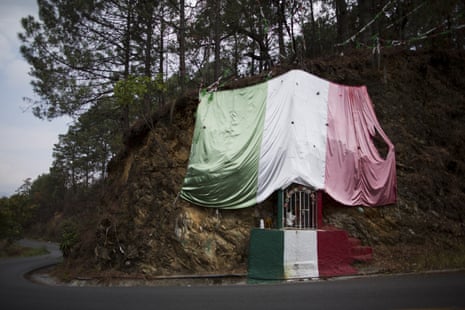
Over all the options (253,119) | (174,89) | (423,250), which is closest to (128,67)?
(174,89)

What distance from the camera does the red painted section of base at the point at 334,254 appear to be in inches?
382

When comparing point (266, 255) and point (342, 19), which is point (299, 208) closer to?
point (266, 255)

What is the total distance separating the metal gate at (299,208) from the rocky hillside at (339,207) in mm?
639

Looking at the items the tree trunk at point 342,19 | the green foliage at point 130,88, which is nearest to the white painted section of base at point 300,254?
the green foliage at point 130,88

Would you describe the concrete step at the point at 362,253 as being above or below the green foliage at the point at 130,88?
below

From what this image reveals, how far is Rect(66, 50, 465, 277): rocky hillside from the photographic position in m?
10.5

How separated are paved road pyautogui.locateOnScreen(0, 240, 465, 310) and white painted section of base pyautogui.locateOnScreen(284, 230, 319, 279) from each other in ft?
1.95

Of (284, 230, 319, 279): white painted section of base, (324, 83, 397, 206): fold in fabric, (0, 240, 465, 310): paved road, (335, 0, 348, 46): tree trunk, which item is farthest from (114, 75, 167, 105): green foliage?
(335, 0, 348, 46): tree trunk

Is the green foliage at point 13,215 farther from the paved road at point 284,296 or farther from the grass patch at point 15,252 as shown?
the paved road at point 284,296

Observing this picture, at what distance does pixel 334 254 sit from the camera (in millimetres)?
9891

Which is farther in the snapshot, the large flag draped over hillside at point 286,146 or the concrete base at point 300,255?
the large flag draped over hillside at point 286,146

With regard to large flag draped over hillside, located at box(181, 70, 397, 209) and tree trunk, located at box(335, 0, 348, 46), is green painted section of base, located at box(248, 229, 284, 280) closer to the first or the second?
large flag draped over hillside, located at box(181, 70, 397, 209)

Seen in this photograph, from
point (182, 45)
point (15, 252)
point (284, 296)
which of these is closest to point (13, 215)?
point (15, 252)

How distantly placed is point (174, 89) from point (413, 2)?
11882mm
